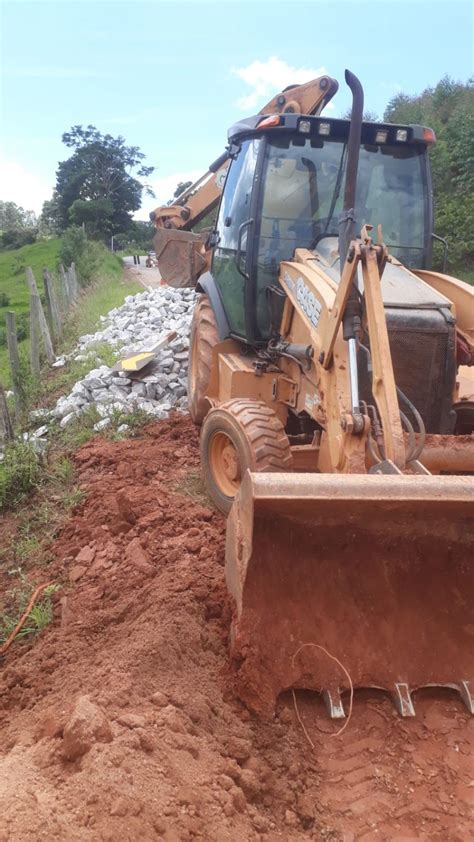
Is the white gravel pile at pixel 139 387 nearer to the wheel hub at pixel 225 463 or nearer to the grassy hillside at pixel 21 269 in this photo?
the wheel hub at pixel 225 463

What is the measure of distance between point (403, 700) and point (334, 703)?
307 millimetres

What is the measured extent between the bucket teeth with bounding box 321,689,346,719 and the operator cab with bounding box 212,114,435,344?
2.79 meters

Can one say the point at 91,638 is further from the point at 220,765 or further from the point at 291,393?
the point at 291,393

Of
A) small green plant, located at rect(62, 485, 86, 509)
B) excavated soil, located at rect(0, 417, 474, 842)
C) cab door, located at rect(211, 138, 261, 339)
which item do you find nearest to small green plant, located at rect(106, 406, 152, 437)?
small green plant, located at rect(62, 485, 86, 509)

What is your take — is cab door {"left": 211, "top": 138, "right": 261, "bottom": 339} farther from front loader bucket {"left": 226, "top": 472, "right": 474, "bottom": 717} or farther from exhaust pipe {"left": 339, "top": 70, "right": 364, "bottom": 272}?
front loader bucket {"left": 226, "top": 472, "right": 474, "bottom": 717}

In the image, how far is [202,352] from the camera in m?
5.90

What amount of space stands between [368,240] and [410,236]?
70.2 inches

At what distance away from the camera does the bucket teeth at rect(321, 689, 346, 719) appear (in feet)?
9.70

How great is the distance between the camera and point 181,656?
3.10 meters

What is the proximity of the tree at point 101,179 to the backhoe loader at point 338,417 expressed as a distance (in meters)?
49.4

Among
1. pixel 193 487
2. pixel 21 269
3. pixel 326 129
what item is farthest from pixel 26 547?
pixel 21 269

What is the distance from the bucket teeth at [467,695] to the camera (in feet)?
9.85

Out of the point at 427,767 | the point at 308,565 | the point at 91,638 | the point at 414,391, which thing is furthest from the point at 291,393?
the point at 427,767

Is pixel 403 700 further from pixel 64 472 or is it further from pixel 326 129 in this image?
pixel 64 472
